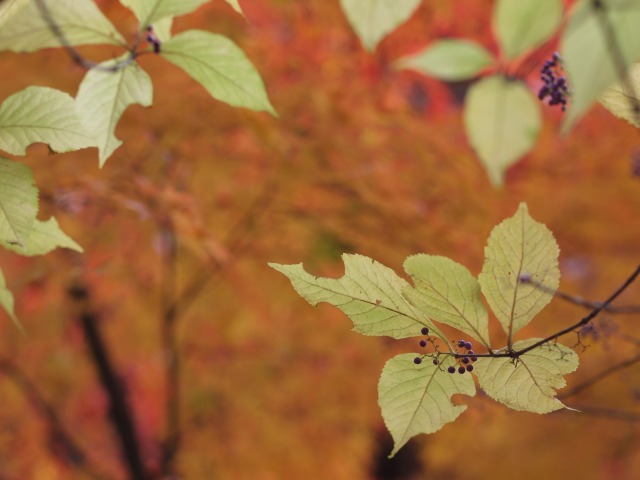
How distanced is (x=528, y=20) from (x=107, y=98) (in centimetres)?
42

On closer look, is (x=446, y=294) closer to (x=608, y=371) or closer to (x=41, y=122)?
(x=41, y=122)

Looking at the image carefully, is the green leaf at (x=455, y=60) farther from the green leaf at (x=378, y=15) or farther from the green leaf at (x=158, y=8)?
the green leaf at (x=158, y=8)

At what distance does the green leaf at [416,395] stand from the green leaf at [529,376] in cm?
2

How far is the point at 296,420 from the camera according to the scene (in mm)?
3398

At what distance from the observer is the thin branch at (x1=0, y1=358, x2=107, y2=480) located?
10.0 feet

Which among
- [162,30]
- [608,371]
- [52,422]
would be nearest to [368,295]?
[162,30]

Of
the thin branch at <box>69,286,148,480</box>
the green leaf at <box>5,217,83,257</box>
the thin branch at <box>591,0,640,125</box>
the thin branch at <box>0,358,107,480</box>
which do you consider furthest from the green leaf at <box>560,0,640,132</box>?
the thin branch at <box>0,358,107,480</box>

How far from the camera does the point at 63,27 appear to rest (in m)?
0.61

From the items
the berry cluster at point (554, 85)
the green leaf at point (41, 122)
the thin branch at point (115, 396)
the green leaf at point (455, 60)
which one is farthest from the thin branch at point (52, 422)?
the berry cluster at point (554, 85)

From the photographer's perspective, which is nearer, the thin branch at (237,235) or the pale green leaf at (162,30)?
the pale green leaf at (162,30)

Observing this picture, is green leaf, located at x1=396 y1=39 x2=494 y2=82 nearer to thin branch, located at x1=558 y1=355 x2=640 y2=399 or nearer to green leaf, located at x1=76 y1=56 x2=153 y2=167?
green leaf, located at x1=76 y1=56 x2=153 y2=167

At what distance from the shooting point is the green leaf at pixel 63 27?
595 millimetres

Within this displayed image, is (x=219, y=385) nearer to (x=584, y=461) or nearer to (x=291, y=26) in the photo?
(x=291, y=26)

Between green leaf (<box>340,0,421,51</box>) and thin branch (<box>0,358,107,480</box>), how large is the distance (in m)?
2.99
